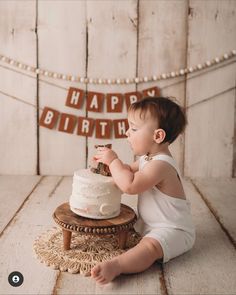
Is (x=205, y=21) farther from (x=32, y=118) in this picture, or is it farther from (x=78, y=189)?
(x=78, y=189)

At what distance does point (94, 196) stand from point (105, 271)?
0.23 meters

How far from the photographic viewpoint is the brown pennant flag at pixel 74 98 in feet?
7.33

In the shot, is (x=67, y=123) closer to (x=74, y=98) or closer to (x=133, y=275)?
(x=74, y=98)

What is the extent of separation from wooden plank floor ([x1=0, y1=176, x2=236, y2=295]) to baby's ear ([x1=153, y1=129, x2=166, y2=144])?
1.18 feet

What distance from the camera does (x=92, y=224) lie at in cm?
126

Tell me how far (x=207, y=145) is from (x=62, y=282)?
1335 millimetres

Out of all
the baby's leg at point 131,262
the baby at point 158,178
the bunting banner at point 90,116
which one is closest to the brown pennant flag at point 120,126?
the bunting banner at point 90,116

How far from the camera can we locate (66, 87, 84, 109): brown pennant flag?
2.23 m

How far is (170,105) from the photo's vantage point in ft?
4.42

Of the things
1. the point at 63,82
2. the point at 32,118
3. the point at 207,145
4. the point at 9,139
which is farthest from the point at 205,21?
the point at 9,139

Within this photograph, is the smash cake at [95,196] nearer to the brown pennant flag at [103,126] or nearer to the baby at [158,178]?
the baby at [158,178]

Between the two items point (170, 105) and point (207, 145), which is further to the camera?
point (207, 145)

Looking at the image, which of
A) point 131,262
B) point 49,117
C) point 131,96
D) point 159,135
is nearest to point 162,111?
point 159,135

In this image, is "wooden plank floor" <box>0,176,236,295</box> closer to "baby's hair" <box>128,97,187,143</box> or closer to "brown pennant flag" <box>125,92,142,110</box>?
"baby's hair" <box>128,97,187,143</box>
